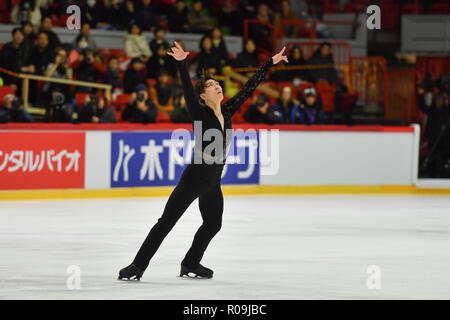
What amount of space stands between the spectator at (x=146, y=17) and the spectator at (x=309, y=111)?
162 inches

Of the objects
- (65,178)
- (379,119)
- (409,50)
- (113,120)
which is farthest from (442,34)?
(65,178)

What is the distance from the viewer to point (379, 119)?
21.4 metres

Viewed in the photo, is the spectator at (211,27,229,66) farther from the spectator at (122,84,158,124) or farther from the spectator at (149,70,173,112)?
the spectator at (122,84,158,124)

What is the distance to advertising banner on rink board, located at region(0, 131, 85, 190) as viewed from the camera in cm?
1538

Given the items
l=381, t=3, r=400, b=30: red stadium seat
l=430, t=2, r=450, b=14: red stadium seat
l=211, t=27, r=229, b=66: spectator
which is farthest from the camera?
l=381, t=3, r=400, b=30: red stadium seat

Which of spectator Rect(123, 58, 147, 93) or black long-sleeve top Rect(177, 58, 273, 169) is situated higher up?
spectator Rect(123, 58, 147, 93)

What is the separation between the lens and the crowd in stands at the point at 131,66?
1755 centimetres

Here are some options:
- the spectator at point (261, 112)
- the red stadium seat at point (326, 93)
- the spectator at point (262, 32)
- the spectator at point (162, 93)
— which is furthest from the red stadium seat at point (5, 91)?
the spectator at point (262, 32)

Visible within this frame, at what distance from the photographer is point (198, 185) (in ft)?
26.6

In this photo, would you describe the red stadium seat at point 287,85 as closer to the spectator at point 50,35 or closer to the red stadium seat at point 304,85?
the red stadium seat at point 304,85

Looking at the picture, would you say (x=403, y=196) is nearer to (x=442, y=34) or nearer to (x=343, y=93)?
(x=343, y=93)

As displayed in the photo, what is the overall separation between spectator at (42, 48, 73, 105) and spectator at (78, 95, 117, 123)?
3.09 feet

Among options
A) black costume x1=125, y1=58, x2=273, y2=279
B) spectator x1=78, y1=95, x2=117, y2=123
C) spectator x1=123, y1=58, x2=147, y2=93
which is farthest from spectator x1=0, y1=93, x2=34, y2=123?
black costume x1=125, y1=58, x2=273, y2=279
